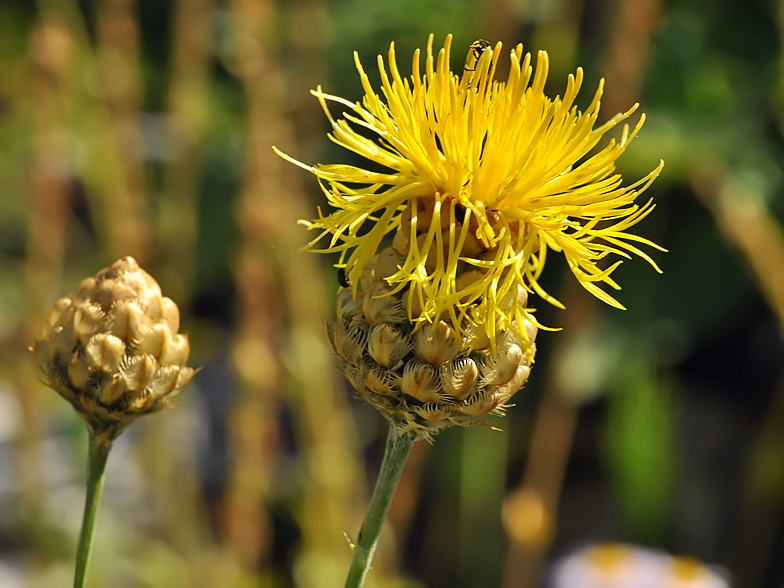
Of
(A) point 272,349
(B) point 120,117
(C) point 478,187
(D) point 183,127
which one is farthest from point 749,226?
(C) point 478,187

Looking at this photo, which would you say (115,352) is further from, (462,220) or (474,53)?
(474,53)

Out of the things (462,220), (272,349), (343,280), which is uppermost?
(462,220)

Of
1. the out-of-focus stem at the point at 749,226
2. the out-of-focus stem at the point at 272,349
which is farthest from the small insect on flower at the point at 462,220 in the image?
the out-of-focus stem at the point at 749,226

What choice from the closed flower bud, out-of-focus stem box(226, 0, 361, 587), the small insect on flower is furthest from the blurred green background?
the small insect on flower

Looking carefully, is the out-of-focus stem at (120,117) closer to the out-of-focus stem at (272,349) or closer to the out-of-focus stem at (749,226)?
the out-of-focus stem at (272,349)

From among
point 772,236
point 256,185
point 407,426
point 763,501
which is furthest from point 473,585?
point 407,426

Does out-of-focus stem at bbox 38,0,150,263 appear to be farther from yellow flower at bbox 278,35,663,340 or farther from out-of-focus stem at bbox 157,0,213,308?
yellow flower at bbox 278,35,663,340
